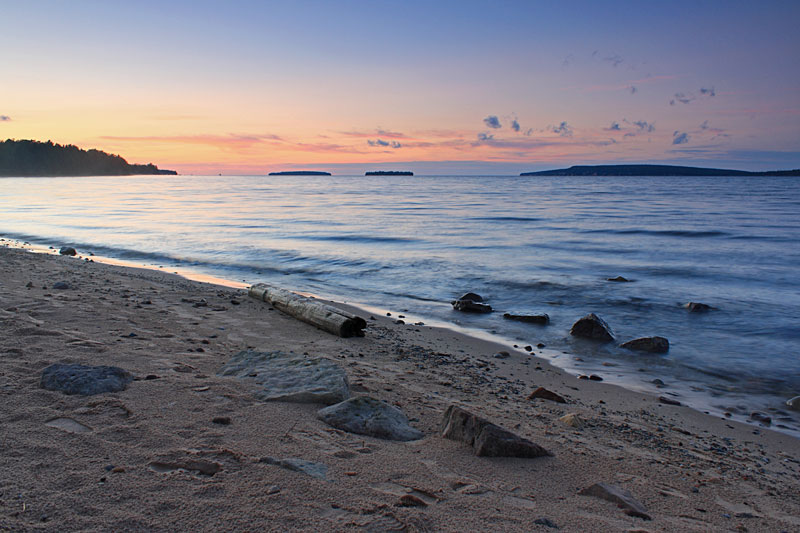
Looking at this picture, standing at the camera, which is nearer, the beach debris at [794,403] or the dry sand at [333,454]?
the dry sand at [333,454]

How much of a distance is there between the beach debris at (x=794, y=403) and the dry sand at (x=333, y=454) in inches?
40.3

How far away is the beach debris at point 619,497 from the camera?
265cm

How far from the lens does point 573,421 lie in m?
4.05

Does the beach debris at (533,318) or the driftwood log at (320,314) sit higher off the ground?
the driftwood log at (320,314)

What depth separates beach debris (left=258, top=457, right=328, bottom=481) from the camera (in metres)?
2.65

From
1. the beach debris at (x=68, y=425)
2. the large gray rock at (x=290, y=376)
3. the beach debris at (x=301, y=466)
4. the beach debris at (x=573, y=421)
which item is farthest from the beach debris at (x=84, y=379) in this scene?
the beach debris at (x=573, y=421)

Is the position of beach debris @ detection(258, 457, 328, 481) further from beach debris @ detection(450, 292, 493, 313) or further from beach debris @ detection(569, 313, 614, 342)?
beach debris @ detection(450, 292, 493, 313)

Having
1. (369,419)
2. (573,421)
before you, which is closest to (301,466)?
(369,419)

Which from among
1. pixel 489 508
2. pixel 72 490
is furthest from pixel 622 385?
pixel 72 490

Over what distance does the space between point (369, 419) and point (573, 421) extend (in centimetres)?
178

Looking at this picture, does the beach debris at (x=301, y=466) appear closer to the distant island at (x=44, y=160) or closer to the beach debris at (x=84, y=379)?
the beach debris at (x=84, y=379)

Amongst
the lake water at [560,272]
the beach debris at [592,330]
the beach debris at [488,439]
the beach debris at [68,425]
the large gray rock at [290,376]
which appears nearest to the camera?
the beach debris at [68,425]

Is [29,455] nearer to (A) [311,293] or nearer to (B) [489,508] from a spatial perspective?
(B) [489,508]

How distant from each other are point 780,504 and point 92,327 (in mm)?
6083
